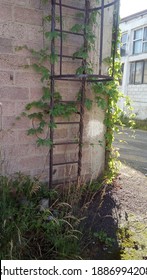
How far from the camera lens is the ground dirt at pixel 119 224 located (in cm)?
197

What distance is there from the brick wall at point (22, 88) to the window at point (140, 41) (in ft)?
36.1

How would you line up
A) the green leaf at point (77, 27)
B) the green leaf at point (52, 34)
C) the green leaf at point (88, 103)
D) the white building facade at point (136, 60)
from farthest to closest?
the white building facade at point (136, 60) → the green leaf at point (88, 103) → the green leaf at point (77, 27) → the green leaf at point (52, 34)

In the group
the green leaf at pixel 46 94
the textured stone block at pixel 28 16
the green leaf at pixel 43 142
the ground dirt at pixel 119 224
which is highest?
the textured stone block at pixel 28 16

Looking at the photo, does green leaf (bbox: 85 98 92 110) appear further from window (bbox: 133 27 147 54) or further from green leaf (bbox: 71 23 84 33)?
window (bbox: 133 27 147 54)

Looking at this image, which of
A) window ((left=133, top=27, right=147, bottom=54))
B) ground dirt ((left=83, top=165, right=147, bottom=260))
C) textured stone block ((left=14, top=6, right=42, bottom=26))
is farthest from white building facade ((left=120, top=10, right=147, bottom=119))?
textured stone block ((left=14, top=6, right=42, bottom=26))

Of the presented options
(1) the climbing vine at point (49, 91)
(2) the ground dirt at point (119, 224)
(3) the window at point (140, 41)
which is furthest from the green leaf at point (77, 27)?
(3) the window at point (140, 41)

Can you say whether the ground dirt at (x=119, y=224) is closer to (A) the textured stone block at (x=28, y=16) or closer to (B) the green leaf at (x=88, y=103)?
(B) the green leaf at (x=88, y=103)

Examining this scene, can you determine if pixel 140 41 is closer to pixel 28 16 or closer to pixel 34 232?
pixel 28 16

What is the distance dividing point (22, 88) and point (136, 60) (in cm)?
1228

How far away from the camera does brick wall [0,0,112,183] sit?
7.61 feet

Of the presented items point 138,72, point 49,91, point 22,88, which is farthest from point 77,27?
point 138,72
